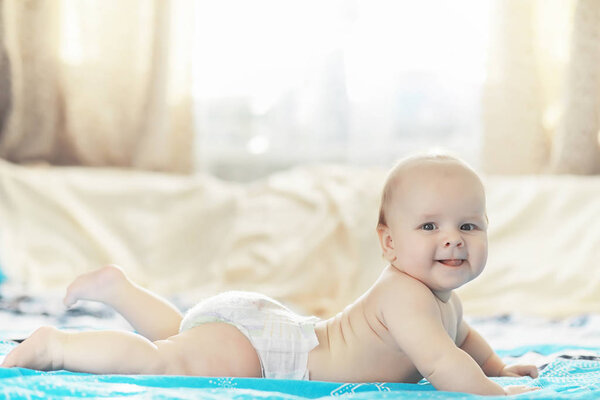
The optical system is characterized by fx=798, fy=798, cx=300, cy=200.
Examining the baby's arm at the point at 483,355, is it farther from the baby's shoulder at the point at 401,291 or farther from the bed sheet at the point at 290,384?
the baby's shoulder at the point at 401,291

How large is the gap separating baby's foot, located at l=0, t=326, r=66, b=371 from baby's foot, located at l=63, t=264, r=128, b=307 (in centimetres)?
21

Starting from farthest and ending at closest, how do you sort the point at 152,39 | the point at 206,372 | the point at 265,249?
1. the point at 152,39
2. the point at 265,249
3. the point at 206,372

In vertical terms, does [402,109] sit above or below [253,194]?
above

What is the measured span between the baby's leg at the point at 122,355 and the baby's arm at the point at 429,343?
0.23 m

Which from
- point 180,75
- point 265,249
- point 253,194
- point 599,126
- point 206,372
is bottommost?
point 206,372

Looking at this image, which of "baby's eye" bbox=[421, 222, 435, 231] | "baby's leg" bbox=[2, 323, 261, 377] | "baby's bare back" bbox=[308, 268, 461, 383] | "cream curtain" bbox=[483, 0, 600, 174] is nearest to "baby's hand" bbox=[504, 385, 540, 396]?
"baby's bare back" bbox=[308, 268, 461, 383]

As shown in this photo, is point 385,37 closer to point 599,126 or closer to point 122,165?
point 599,126

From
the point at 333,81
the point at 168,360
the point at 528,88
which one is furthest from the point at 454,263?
the point at 333,81

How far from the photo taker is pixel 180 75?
2.78 metres

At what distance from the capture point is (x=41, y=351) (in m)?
1.08

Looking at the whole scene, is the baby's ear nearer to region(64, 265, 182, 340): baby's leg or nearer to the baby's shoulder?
the baby's shoulder

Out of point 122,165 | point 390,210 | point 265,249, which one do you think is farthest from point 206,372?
point 122,165

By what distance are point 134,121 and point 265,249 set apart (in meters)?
0.73

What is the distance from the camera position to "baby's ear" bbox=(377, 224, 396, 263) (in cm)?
120
